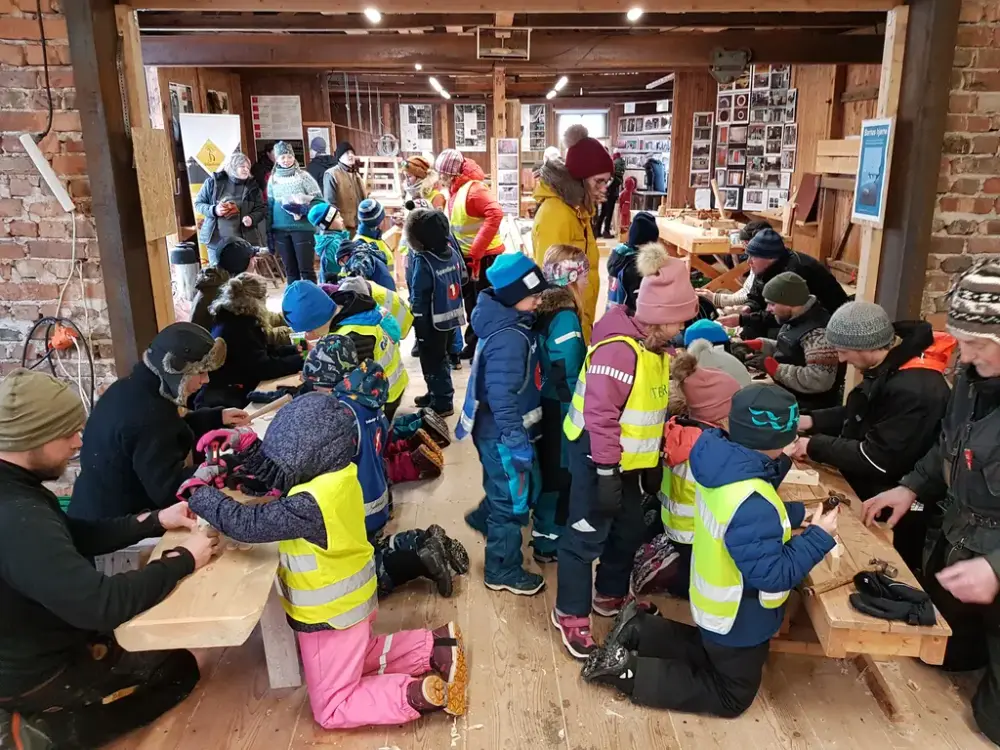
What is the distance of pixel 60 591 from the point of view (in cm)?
210

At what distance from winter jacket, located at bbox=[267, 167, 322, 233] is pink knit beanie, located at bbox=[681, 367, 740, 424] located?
249 inches

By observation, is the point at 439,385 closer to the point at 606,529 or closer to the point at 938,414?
the point at 606,529

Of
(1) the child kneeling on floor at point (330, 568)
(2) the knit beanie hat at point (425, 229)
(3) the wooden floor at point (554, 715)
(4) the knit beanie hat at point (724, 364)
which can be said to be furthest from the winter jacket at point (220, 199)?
(4) the knit beanie hat at point (724, 364)

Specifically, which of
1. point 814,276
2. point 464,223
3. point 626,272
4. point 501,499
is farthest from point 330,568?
point 464,223

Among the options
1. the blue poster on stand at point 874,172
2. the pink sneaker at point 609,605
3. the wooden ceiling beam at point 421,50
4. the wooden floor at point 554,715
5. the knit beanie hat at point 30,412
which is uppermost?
the wooden ceiling beam at point 421,50

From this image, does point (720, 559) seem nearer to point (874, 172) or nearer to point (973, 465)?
point (973, 465)

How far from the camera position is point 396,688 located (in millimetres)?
2631

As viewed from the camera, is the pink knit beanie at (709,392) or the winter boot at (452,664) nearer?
the winter boot at (452,664)

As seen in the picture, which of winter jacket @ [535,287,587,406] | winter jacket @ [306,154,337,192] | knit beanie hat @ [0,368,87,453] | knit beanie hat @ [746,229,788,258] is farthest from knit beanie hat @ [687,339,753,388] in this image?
winter jacket @ [306,154,337,192]

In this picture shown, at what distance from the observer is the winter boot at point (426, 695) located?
8.52 ft

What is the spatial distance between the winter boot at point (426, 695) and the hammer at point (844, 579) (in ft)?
4.29

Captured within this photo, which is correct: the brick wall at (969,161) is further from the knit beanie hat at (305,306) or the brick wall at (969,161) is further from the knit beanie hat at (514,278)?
the knit beanie hat at (305,306)

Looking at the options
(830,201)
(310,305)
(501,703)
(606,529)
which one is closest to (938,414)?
(606,529)

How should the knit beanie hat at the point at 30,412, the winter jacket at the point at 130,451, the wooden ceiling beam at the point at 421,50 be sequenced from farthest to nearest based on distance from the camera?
the wooden ceiling beam at the point at 421,50 < the winter jacket at the point at 130,451 < the knit beanie hat at the point at 30,412
